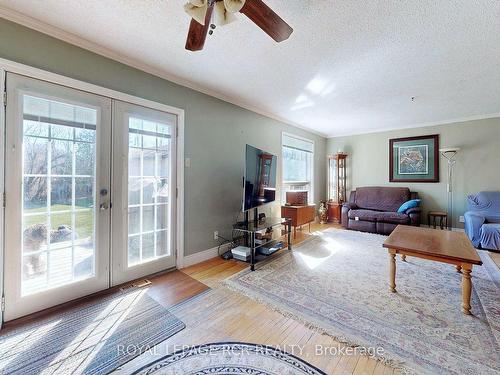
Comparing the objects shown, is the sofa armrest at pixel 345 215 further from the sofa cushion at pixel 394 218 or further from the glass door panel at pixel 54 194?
the glass door panel at pixel 54 194

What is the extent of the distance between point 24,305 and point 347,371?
96.1 inches

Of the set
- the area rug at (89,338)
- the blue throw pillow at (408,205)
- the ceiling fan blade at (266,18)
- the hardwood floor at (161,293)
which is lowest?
the area rug at (89,338)

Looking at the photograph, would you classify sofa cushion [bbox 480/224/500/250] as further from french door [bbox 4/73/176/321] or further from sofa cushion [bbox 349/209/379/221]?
french door [bbox 4/73/176/321]

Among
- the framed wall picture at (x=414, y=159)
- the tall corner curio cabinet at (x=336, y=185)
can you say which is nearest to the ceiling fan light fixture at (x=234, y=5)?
the tall corner curio cabinet at (x=336, y=185)

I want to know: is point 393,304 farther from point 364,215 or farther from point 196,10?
point 364,215

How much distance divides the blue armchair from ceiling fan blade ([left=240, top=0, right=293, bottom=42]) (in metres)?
4.23

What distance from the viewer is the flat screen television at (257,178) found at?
2980 millimetres

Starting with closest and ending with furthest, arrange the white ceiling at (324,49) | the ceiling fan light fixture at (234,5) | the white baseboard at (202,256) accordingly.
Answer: the ceiling fan light fixture at (234,5) → the white ceiling at (324,49) → the white baseboard at (202,256)

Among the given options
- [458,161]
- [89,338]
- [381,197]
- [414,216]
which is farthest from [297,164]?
[89,338]

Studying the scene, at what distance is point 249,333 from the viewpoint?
1.65 meters

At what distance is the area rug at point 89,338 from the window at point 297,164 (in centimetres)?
338

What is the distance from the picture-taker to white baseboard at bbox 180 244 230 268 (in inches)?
113

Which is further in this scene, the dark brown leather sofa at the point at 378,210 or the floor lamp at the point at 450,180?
the floor lamp at the point at 450,180

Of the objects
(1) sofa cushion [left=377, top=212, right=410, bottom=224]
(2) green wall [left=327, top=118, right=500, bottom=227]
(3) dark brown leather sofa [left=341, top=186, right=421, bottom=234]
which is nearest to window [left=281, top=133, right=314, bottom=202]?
(3) dark brown leather sofa [left=341, top=186, right=421, bottom=234]
